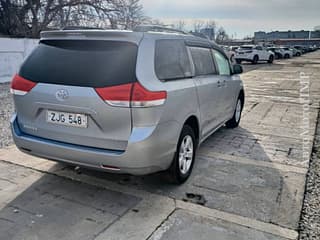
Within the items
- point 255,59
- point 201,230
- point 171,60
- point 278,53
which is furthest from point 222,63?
point 278,53

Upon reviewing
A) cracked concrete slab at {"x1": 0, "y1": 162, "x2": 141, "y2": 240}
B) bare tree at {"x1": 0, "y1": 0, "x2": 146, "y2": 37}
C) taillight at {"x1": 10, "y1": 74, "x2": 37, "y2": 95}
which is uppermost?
bare tree at {"x1": 0, "y1": 0, "x2": 146, "y2": 37}

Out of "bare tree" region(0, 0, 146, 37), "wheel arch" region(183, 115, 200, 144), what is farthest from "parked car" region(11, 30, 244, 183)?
"bare tree" region(0, 0, 146, 37)

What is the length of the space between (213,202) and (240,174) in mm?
905

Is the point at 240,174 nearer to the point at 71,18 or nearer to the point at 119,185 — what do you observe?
the point at 119,185

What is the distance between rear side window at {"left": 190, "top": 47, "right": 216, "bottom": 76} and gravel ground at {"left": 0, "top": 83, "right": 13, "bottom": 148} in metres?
3.10

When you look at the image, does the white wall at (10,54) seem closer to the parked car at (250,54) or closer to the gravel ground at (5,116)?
the gravel ground at (5,116)

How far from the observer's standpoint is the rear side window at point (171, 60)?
321 centimetres

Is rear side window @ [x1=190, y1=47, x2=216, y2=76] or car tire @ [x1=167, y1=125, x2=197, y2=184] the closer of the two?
car tire @ [x1=167, y1=125, x2=197, y2=184]

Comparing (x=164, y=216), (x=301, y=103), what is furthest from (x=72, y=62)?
(x=301, y=103)

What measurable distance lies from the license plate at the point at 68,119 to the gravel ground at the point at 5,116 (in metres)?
2.20

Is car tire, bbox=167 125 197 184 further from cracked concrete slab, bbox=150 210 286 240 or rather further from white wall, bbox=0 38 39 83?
white wall, bbox=0 38 39 83

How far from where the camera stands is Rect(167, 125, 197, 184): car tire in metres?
3.53

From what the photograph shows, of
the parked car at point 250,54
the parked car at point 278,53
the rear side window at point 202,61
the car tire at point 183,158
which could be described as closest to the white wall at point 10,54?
the rear side window at point 202,61

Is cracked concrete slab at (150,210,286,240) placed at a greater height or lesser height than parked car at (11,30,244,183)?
lesser
